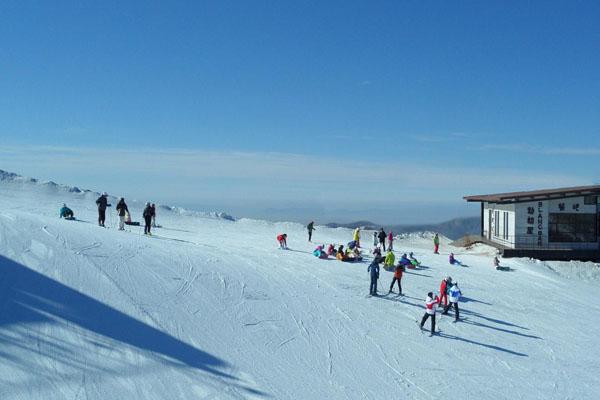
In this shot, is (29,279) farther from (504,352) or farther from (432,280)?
(432,280)

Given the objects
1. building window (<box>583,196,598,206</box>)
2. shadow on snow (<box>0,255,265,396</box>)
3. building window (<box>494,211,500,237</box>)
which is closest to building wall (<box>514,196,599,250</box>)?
building window (<box>583,196,598,206</box>)

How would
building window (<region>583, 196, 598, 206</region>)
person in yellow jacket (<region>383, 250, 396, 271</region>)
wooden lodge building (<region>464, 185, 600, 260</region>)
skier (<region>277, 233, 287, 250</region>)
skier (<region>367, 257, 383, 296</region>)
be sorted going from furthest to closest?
1. building window (<region>583, 196, 598, 206</region>)
2. wooden lodge building (<region>464, 185, 600, 260</region>)
3. skier (<region>277, 233, 287, 250</region>)
4. person in yellow jacket (<region>383, 250, 396, 271</region>)
5. skier (<region>367, 257, 383, 296</region>)

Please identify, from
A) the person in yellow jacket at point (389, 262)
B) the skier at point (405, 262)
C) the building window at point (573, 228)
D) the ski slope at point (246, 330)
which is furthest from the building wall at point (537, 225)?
the person in yellow jacket at point (389, 262)

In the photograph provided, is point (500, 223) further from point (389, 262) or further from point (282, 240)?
point (282, 240)

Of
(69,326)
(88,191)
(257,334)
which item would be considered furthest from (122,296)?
(88,191)

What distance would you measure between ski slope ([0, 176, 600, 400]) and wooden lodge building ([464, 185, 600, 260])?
9367 millimetres

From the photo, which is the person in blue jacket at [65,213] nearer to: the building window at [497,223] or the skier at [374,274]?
the skier at [374,274]

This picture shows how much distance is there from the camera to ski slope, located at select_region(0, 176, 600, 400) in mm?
9109

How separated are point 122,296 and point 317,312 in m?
5.39

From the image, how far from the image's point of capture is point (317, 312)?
13898mm

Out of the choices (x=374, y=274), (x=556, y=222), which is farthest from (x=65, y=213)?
(x=556, y=222)

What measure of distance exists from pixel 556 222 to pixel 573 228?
3.89 feet

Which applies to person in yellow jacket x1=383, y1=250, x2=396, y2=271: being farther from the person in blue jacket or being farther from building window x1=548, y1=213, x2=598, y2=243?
the person in blue jacket

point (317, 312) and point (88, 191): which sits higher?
point (88, 191)
